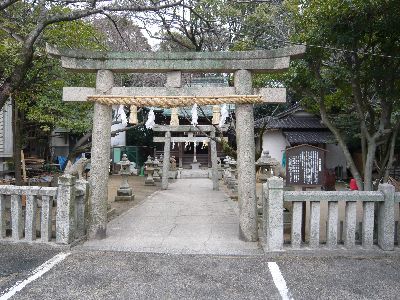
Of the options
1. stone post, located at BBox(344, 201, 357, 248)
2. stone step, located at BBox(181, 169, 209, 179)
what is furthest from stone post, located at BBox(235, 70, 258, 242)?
stone step, located at BBox(181, 169, 209, 179)

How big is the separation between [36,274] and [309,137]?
A: 58.5 ft

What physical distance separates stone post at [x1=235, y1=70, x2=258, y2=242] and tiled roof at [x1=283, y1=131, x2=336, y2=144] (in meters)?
14.1

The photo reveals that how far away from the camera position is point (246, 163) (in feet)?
21.4

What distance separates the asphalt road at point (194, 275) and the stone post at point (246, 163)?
0.83 meters

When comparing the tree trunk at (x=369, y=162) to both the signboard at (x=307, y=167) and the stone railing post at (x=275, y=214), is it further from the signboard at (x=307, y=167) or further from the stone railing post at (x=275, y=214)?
the stone railing post at (x=275, y=214)

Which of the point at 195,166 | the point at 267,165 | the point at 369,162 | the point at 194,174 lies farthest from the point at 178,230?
the point at 195,166

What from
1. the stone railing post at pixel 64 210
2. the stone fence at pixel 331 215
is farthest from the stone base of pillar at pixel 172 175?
the stone fence at pixel 331 215

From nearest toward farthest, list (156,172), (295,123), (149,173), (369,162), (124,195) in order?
(369,162), (124,195), (149,173), (156,172), (295,123)

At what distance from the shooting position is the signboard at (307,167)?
645 centimetres

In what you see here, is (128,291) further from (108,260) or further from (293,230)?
(293,230)

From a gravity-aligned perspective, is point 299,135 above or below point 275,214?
above

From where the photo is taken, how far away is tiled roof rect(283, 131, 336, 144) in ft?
66.2

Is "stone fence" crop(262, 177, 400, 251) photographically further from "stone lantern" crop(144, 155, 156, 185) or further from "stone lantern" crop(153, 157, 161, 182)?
"stone lantern" crop(153, 157, 161, 182)

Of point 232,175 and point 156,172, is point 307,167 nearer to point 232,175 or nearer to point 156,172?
point 232,175
